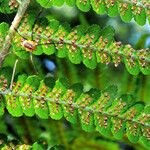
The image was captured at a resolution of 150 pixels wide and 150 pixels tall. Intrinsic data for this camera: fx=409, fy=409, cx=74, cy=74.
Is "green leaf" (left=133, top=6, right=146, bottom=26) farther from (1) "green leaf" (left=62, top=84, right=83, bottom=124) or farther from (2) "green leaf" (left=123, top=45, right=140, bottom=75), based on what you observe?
(1) "green leaf" (left=62, top=84, right=83, bottom=124)

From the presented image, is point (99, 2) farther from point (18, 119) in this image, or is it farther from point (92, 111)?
point (18, 119)

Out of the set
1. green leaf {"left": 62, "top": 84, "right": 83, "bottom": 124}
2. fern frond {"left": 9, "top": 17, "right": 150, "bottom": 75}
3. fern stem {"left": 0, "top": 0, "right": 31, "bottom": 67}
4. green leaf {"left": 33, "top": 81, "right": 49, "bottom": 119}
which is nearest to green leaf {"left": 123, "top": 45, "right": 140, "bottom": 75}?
fern frond {"left": 9, "top": 17, "right": 150, "bottom": 75}

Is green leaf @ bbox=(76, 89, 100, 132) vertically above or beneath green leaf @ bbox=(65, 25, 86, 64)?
beneath

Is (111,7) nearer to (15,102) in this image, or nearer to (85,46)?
(85,46)

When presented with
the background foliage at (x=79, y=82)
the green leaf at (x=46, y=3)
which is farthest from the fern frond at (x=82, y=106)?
the green leaf at (x=46, y=3)

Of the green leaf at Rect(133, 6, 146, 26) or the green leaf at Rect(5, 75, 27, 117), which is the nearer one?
the green leaf at Rect(5, 75, 27, 117)

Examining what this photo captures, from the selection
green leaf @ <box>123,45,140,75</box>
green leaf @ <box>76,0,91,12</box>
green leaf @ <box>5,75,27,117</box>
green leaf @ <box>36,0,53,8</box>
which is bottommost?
green leaf @ <box>5,75,27,117</box>
